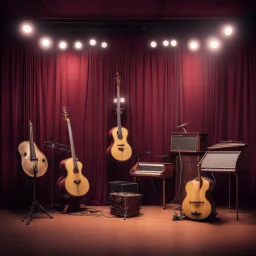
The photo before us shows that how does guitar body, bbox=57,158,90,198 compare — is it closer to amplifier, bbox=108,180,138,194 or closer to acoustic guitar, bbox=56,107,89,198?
acoustic guitar, bbox=56,107,89,198

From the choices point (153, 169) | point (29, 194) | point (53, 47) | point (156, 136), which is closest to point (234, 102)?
point (156, 136)

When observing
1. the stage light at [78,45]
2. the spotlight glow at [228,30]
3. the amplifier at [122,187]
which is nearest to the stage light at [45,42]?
the stage light at [78,45]

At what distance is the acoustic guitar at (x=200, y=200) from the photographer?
541 centimetres

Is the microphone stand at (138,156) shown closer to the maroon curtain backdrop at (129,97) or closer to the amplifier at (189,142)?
the maroon curtain backdrop at (129,97)

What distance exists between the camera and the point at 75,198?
622 cm

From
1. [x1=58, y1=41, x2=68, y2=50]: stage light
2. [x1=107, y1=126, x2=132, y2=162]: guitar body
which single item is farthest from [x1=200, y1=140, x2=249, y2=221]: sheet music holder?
[x1=58, y1=41, x2=68, y2=50]: stage light

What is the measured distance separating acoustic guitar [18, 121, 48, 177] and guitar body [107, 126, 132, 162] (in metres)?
1.17

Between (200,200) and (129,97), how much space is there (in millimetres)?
2531

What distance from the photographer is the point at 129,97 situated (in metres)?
7.14

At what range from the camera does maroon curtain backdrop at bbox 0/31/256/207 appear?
22.7 feet

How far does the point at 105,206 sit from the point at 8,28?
362 centimetres

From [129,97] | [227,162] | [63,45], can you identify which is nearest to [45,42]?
[63,45]

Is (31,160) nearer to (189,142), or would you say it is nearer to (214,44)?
(189,142)

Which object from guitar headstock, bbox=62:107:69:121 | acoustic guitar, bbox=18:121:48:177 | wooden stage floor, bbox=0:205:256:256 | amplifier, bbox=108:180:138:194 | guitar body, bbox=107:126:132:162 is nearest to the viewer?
wooden stage floor, bbox=0:205:256:256
